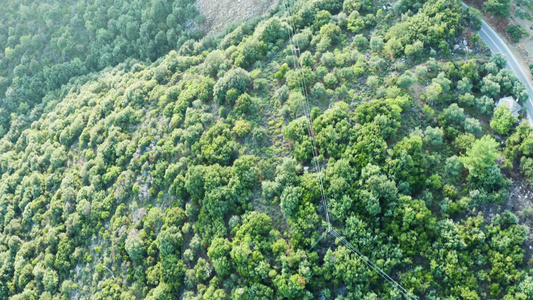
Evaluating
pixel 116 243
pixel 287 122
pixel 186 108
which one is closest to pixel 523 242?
pixel 287 122

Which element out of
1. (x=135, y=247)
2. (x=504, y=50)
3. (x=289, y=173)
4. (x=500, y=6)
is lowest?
(x=135, y=247)

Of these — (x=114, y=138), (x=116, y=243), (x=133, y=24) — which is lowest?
(x=116, y=243)

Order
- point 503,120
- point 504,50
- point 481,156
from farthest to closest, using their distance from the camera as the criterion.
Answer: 1. point 504,50
2. point 503,120
3. point 481,156

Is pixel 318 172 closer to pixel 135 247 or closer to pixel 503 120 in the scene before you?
pixel 503 120

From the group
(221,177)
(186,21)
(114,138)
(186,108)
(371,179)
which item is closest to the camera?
(371,179)

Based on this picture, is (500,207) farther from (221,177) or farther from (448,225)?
(221,177)

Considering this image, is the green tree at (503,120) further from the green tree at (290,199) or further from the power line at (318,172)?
the green tree at (290,199)

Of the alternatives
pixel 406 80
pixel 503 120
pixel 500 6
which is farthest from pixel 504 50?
pixel 406 80
